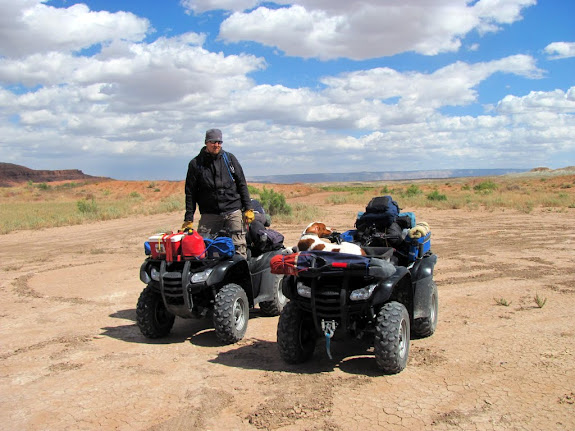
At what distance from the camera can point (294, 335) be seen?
16.0ft

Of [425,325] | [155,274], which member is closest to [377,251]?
[425,325]

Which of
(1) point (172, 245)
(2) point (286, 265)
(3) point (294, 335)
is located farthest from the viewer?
(1) point (172, 245)

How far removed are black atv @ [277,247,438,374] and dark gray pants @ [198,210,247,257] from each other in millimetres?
1804

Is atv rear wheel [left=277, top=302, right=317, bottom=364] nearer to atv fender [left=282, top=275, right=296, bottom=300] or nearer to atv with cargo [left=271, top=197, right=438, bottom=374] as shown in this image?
atv with cargo [left=271, top=197, right=438, bottom=374]

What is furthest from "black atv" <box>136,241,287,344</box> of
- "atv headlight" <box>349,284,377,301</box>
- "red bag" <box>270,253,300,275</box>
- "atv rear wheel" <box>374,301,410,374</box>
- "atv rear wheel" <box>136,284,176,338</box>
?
"atv rear wheel" <box>374,301,410,374</box>

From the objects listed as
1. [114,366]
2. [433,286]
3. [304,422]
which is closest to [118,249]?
[114,366]

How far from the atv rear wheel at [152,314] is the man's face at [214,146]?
1807mm

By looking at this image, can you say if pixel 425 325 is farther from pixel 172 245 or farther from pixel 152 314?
pixel 152 314

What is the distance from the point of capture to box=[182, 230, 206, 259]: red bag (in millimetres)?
5668

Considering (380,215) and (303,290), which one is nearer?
(303,290)

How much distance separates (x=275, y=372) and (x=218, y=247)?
67.4 inches

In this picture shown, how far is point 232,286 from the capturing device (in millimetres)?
5906

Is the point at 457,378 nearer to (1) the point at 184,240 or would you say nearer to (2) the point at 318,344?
(2) the point at 318,344

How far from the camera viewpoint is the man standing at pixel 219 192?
6516 mm
